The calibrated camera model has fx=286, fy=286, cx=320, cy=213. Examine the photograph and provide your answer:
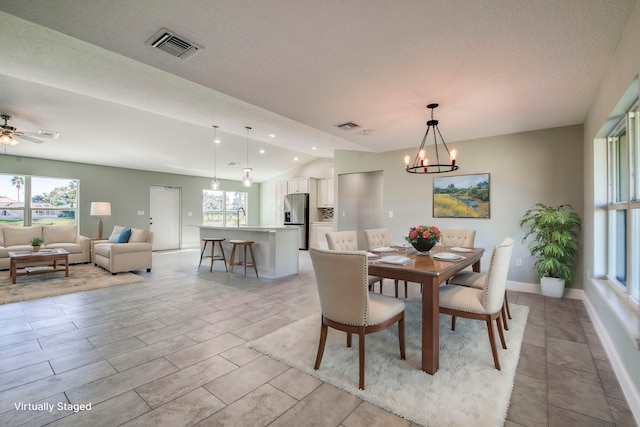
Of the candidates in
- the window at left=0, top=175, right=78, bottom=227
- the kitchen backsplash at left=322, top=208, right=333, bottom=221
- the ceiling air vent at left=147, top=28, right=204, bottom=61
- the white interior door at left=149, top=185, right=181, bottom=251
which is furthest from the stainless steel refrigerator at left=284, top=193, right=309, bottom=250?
the ceiling air vent at left=147, top=28, right=204, bottom=61

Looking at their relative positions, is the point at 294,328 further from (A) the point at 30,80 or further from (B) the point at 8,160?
(B) the point at 8,160

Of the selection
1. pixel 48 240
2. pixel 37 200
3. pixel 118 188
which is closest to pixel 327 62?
pixel 48 240

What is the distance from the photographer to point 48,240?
6.00m

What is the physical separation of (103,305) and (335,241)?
2924 mm

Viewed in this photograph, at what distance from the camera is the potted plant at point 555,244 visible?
3693 millimetres

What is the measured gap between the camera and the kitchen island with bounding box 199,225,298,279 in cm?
→ 489

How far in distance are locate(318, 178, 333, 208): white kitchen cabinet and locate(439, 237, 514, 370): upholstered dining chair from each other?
6.54 metres

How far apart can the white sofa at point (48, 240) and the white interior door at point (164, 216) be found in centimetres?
207

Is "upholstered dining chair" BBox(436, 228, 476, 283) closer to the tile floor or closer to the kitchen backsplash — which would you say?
the tile floor

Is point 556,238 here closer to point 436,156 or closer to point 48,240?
point 436,156

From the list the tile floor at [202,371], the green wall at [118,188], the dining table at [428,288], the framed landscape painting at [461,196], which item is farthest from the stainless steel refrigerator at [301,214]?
the dining table at [428,288]

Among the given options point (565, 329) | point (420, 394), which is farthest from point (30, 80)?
point (565, 329)

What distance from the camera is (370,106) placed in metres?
3.23

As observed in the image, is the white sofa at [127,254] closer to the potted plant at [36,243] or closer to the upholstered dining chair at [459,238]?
the potted plant at [36,243]
